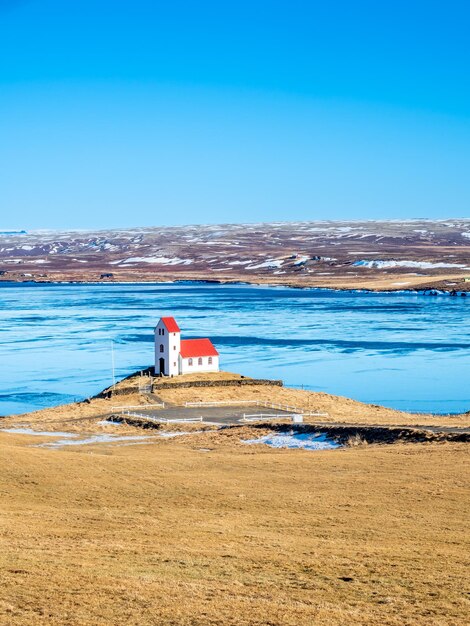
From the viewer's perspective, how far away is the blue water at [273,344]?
51.7 meters

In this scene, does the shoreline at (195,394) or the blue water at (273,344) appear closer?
the shoreline at (195,394)

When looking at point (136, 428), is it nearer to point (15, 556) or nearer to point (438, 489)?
point (438, 489)

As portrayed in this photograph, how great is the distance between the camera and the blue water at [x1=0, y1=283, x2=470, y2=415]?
2036 inches

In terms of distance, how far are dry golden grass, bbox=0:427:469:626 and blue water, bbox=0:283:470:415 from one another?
807 inches

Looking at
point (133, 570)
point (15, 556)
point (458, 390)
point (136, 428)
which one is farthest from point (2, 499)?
point (458, 390)

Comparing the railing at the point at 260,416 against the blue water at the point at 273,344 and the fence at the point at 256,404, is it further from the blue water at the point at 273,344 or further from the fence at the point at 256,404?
the blue water at the point at 273,344

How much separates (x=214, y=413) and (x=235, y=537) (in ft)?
73.8

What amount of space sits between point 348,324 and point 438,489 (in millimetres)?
67500

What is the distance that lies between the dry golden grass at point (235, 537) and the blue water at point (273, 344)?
67.2 ft

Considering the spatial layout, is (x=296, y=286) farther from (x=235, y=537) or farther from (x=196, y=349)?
(x=235, y=537)

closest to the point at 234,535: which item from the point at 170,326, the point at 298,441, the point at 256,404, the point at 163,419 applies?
the point at 298,441

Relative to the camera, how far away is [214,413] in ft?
132

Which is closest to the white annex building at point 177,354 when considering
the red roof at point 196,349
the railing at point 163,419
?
the red roof at point 196,349

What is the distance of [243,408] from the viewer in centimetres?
4200
